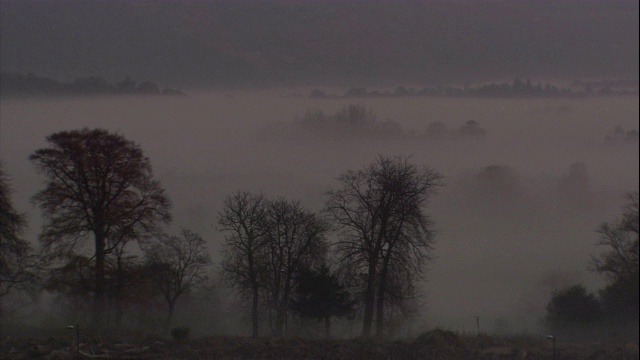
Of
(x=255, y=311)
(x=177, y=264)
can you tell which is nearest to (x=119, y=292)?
(x=177, y=264)

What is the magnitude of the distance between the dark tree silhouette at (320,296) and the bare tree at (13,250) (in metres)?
7.99

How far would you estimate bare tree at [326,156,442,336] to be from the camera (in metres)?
20.5

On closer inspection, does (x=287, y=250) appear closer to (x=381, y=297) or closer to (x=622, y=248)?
(x=381, y=297)

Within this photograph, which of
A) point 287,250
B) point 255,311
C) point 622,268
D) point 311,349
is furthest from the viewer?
point 287,250

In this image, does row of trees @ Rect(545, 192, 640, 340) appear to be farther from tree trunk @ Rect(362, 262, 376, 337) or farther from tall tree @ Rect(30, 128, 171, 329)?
tall tree @ Rect(30, 128, 171, 329)

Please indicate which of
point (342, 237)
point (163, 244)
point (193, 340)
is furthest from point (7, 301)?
point (342, 237)

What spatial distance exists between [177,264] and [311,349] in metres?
7.48

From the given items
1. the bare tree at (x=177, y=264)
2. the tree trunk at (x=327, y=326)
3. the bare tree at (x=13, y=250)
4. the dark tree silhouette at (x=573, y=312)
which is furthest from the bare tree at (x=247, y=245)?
the dark tree silhouette at (x=573, y=312)

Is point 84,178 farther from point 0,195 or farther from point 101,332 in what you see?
point 101,332

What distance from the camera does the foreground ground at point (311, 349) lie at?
15.5 meters

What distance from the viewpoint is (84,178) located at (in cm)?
1970

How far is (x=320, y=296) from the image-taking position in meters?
19.4

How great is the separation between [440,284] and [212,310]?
8423mm

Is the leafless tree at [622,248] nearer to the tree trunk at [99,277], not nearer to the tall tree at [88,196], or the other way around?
the tall tree at [88,196]
